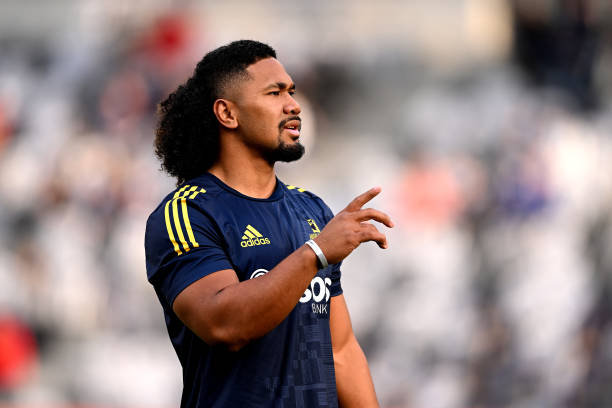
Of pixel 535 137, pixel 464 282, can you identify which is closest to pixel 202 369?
pixel 464 282

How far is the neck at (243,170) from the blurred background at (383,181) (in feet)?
20.8

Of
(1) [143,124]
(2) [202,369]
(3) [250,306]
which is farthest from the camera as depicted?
(1) [143,124]

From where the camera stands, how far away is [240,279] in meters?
2.90

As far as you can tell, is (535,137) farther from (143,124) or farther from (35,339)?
(35,339)

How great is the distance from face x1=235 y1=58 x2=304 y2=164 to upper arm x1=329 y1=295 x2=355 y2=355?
58 centimetres

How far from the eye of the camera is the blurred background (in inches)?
369

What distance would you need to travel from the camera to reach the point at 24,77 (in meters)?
10.3

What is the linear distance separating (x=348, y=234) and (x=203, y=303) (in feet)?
1.65

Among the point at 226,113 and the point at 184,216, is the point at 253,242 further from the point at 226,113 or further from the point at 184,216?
the point at 226,113

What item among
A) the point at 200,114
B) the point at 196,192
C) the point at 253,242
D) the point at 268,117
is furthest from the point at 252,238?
the point at 200,114

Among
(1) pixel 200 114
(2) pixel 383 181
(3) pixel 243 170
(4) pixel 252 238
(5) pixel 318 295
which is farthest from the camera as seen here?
(2) pixel 383 181

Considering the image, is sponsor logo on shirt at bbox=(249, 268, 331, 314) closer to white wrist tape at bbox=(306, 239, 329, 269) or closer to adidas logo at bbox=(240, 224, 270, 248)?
adidas logo at bbox=(240, 224, 270, 248)

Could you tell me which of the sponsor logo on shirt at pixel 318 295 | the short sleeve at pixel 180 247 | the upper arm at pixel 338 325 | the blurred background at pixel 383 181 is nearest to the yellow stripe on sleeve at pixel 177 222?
the short sleeve at pixel 180 247

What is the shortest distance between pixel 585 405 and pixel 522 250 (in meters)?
1.76
